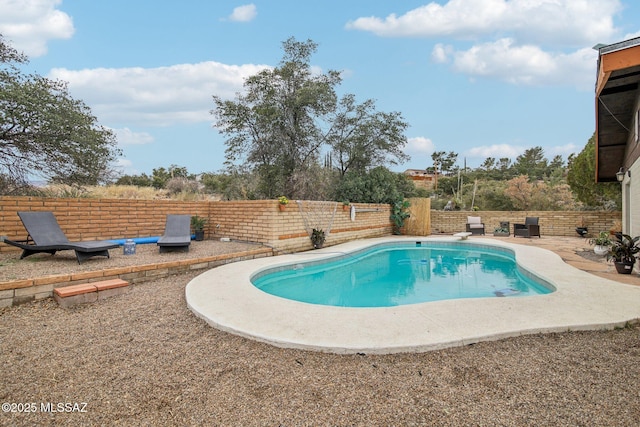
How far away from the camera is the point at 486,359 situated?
108 inches

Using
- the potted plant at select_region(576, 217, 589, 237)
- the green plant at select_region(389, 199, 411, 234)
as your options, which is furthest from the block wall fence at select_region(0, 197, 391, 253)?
the potted plant at select_region(576, 217, 589, 237)

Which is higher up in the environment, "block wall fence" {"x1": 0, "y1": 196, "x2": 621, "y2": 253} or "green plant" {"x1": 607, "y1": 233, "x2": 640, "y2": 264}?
"block wall fence" {"x1": 0, "y1": 196, "x2": 621, "y2": 253}

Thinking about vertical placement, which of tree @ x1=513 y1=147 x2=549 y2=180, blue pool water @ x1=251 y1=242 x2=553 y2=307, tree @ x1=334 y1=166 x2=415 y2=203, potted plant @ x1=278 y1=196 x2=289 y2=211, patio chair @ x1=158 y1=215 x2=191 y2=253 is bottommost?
blue pool water @ x1=251 y1=242 x2=553 y2=307

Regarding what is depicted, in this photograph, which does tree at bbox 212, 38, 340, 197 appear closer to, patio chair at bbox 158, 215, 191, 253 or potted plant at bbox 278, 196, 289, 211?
potted plant at bbox 278, 196, 289, 211

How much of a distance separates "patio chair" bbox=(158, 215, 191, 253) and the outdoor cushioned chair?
12193 mm

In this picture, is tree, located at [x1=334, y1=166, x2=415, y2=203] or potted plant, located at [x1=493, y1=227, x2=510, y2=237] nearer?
tree, located at [x1=334, y1=166, x2=415, y2=203]

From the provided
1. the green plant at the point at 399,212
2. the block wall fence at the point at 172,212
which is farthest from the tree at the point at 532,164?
the block wall fence at the point at 172,212

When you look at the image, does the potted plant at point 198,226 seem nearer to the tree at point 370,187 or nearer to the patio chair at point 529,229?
the tree at point 370,187

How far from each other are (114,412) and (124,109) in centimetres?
1310

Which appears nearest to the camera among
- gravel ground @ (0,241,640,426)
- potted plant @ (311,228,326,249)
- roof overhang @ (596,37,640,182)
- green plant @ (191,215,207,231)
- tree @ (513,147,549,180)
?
gravel ground @ (0,241,640,426)

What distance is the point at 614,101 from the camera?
7660 mm

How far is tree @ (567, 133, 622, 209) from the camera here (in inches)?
551

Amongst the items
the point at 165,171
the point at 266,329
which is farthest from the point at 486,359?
→ the point at 165,171

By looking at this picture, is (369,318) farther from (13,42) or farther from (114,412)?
(13,42)
